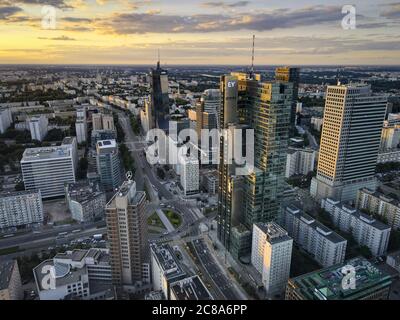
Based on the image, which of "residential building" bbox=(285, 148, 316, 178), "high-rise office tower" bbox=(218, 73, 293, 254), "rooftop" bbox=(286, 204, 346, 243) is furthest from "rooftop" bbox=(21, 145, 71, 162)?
"residential building" bbox=(285, 148, 316, 178)

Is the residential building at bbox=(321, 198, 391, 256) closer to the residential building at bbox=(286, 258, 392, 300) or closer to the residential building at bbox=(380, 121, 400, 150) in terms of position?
the residential building at bbox=(286, 258, 392, 300)

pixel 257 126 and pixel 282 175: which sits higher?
pixel 257 126

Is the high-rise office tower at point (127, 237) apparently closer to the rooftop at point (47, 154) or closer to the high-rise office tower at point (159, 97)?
the rooftop at point (47, 154)

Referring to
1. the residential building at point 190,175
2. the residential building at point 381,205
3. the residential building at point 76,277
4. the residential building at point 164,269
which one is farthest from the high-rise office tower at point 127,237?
the residential building at point 381,205

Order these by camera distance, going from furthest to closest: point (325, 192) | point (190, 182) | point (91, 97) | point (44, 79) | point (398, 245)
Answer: point (44, 79) < point (91, 97) < point (190, 182) < point (325, 192) < point (398, 245)

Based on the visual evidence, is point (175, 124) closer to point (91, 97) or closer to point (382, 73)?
point (91, 97)

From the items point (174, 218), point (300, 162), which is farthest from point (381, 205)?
point (174, 218)

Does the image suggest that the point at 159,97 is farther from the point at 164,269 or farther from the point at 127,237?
the point at 164,269
